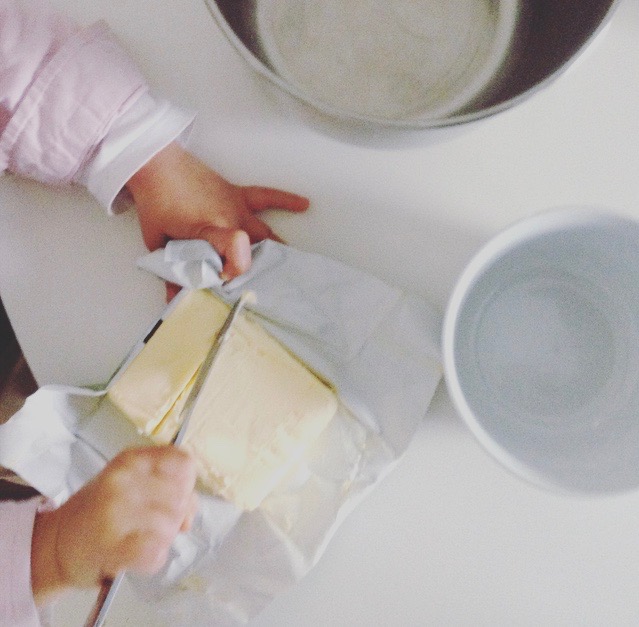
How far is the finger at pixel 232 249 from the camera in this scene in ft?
1.28

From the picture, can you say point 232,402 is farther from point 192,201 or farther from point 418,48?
point 418,48

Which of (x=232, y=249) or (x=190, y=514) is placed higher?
(x=232, y=249)

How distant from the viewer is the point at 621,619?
40cm

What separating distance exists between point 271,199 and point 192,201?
0.17 feet

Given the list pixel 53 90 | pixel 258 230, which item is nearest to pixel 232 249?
pixel 258 230

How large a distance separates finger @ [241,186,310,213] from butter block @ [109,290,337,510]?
0.23 feet

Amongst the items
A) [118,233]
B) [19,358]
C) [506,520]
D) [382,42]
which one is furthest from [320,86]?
[19,358]

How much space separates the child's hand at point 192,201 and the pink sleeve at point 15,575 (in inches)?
7.0

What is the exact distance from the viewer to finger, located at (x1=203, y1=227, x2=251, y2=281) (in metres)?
0.39

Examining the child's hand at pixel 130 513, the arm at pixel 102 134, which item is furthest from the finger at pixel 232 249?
the child's hand at pixel 130 513

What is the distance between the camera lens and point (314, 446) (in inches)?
15.6

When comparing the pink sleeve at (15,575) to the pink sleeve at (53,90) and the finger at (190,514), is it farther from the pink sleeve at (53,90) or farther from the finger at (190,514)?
the pink sleeve at (53,90)

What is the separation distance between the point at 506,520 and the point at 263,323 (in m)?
0.19

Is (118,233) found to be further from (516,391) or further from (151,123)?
(516,391)
